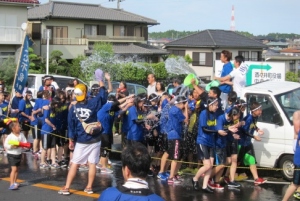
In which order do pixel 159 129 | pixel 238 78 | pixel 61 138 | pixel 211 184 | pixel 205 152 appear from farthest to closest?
pixel 238 78 → pixel 61 138 → pixel 159 129 → pixel 211 184 → pixel 205 152

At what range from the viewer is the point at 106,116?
32.6 feet

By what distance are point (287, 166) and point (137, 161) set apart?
6.14 meters

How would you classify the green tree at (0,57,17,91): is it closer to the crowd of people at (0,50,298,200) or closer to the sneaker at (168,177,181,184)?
the crowd of people at (0,50,298,200)

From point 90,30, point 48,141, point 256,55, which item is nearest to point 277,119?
point 48,141

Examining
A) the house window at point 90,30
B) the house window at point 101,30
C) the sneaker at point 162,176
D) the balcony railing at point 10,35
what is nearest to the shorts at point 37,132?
the sneaker at point 162,176

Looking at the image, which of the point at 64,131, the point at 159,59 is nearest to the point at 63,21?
the point at 159,59

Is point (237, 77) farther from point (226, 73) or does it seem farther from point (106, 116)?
point (106, 116)

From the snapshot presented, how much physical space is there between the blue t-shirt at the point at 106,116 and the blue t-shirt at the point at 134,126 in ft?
1.62

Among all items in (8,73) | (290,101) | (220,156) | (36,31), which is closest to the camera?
(220,156)

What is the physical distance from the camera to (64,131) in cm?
1090

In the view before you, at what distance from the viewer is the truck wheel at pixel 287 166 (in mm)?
9242

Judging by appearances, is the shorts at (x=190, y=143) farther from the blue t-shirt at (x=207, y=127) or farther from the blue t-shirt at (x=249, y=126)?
the blue t-shirt at (x=207, y=127)

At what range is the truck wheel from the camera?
924 cm

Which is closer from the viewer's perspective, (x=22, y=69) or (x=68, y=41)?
(x=22, y=69)
